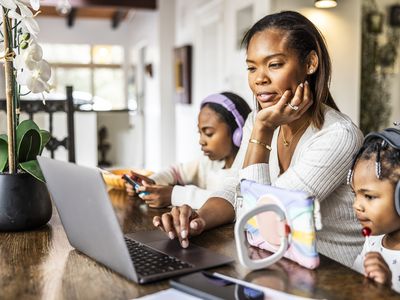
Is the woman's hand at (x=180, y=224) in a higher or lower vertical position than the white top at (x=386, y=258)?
higher

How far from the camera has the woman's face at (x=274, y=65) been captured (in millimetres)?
1344

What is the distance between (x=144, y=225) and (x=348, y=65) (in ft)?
11.0

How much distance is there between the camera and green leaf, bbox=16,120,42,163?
1325 mm

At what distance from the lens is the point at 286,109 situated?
1.31m

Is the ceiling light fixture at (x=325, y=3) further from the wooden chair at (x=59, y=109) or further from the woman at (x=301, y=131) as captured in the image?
the woman at (x=301, y=131)

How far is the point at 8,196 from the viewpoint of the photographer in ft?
4.17

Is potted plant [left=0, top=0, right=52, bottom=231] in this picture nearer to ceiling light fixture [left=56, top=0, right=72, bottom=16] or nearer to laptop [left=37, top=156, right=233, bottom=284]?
ceiling light fixture [left=56, top=0, right=72, bottom=16]

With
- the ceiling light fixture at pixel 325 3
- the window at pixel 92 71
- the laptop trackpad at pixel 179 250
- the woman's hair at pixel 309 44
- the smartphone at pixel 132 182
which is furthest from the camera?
the window at pixel 92 71

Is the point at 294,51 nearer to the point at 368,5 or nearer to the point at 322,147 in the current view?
the point at 322,147

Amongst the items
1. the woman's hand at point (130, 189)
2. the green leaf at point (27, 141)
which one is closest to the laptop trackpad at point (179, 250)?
the green leaf at point (27, 141)

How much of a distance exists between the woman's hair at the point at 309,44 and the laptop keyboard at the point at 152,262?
574mm

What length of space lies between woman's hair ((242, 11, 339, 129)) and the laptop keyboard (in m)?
0.57

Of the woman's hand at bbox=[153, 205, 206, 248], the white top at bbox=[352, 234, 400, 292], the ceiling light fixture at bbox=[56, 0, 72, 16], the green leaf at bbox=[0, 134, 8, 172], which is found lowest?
the white top at bbox=[352, 234, 400, 292]

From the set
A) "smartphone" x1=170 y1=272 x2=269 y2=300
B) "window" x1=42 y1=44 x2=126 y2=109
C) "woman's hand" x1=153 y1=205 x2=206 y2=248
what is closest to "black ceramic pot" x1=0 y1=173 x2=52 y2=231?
"woman's hand" x1=153 y1=205 x2=206 y2=248
